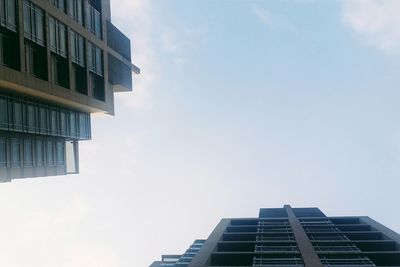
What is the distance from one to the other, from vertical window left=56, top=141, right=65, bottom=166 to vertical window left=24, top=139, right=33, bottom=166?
5179 mm

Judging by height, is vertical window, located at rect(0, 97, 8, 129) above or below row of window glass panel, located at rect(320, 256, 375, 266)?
above

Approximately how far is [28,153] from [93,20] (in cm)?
1608

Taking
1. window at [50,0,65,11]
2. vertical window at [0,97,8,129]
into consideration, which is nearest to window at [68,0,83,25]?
window at [50,0,65,11]

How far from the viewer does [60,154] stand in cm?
5131

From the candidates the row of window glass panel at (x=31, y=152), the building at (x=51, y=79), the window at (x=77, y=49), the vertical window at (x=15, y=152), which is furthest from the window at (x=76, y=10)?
the vertical window at (x=15, y=152)

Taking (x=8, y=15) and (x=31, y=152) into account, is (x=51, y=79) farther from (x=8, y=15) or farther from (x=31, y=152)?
(x=31, y=152)

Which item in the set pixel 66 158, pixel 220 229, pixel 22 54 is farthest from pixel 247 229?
pixel 22 54

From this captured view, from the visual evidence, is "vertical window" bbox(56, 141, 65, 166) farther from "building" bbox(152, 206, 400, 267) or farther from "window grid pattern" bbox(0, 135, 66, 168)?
"building" bbox(152, 206, 400, 267)

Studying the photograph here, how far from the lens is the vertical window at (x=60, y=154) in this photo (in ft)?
166

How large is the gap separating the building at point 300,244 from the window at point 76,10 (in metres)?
25.4

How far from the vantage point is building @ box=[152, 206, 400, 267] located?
138 ft

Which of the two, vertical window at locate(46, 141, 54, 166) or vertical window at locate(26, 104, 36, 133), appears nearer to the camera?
vertical window at locate(26, 104, 36, 133)

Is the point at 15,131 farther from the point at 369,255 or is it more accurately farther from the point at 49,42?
the point at 369,255

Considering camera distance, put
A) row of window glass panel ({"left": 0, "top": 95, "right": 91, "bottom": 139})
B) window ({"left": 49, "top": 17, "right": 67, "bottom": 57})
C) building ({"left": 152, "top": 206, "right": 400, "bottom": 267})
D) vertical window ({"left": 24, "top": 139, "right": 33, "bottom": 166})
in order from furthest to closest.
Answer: vertical window ({"left": 24, "top": 139, "right": 33, "bottom": 166}) → building ({"left": 152, "top": 206, "right": 400, "bottom": 267}) → window ({"left": 49, "top": 17, "right": 67, "bottom": 57}) → row of window glass panel ({"left": 0, "top": 95, "right": 91, "bottom": 139})
